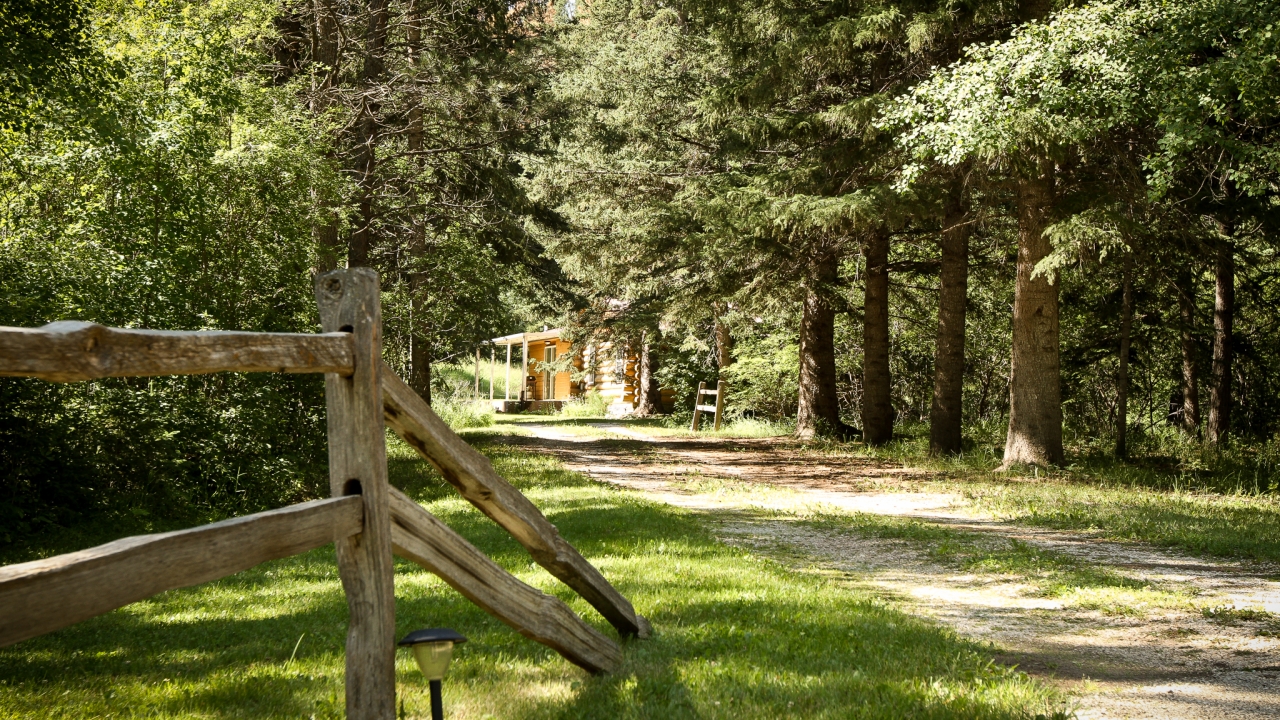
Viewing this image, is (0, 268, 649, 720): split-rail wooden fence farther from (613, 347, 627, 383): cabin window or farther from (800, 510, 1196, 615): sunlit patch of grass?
(613, 347, 627, 383): cabin window

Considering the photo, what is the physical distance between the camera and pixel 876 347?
20250 mm

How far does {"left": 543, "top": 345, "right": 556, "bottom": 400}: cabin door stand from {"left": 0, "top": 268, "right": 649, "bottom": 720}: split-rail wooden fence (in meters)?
41.2

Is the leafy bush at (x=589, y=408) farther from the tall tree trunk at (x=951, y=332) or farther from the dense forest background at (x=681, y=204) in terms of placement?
the tall tree trunk at (x=951, y=332)

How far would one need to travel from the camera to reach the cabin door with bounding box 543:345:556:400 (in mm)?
46219

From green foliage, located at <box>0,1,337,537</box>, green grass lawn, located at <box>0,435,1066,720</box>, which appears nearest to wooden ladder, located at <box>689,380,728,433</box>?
green foliage, located at <box>0,1,337,537</box>

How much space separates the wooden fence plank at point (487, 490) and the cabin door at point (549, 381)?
Result: 4103cm

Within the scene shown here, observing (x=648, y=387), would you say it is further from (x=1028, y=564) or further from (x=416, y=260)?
(x=1028, y=564)

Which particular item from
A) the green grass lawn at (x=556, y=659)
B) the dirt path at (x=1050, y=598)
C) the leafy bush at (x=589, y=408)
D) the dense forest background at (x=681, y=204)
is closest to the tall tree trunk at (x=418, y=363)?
the dense forest background at (x=681, y=204)

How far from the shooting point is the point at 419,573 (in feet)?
25.8

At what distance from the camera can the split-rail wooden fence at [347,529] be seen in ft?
7.50

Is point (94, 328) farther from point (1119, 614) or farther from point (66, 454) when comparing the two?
point (66, 454)

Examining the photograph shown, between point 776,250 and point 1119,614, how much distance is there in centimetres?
1201

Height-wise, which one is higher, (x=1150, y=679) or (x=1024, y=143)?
(x=1024, y=143)

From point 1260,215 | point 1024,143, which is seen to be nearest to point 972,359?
point 1260,215
